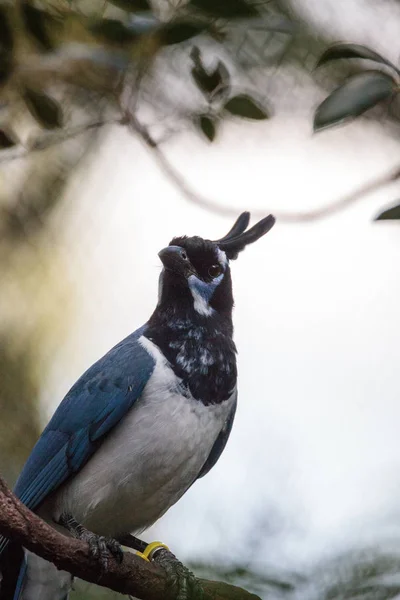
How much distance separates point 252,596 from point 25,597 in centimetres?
129

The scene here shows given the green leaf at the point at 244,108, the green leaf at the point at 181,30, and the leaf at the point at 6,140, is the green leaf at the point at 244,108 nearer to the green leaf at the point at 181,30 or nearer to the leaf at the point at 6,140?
the green leaf at the point at 181,30

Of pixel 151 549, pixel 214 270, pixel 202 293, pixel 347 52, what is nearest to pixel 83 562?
pixel 151 549

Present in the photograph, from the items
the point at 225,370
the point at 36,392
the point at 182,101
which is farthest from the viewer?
the point at 36,392

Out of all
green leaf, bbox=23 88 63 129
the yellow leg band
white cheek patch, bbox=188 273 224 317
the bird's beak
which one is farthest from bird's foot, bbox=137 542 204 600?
green leaf, bbox=23 88 63 129

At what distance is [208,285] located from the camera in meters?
4.44

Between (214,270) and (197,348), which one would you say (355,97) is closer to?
(197,348)

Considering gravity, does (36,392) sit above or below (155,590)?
above

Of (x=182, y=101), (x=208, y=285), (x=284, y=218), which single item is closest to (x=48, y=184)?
(x=182, y=101)

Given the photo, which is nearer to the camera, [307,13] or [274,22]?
[274,22]

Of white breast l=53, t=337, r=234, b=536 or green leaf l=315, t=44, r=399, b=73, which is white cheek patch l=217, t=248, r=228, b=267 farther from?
green leaf l=315, t=44, r=399, b=73

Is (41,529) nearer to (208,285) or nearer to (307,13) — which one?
(208,285)

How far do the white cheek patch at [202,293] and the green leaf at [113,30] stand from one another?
1.63 m

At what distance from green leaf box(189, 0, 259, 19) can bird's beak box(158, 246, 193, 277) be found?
5.85 feet

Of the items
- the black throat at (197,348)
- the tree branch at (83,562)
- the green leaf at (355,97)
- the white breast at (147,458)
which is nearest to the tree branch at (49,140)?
the black throat at (197,348)
